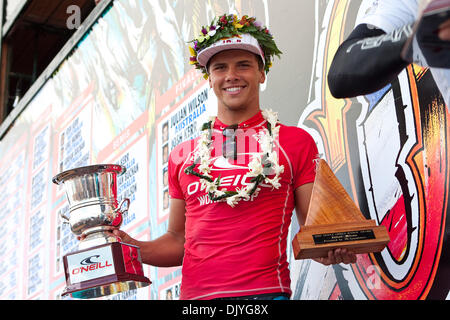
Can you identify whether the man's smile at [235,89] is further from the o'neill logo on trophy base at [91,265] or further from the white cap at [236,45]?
the o'neill logo on trophy base at [91,265]

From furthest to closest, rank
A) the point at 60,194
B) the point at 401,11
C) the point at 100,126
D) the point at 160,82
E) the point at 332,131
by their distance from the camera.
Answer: the point at 60,194 → the point at 100,126 → the point at 160,82 → the point at 332,131 → the point at 401,11

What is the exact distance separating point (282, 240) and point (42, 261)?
3.43m

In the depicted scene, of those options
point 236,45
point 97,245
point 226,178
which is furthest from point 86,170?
point 236,45

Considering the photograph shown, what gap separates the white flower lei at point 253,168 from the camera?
204cm

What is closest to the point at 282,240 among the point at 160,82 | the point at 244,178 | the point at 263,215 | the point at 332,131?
the point at 263,215

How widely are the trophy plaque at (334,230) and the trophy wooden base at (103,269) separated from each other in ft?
1.91

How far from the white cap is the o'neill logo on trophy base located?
2.45 feet

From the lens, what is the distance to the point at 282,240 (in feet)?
6.64

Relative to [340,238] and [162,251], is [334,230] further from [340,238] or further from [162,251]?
[162,251]

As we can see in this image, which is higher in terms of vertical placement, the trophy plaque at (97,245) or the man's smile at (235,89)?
the man's smile at (235,89)

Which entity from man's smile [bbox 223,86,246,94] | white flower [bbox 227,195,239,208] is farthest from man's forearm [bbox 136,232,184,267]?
man's smile [bbox 223,86,246,94]

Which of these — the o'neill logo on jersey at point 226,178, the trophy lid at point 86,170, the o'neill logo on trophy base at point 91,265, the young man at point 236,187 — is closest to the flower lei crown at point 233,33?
the young man at point 236,187

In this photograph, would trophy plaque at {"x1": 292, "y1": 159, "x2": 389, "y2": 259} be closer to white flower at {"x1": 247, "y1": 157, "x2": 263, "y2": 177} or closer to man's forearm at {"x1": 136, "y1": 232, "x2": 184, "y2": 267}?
white flower at {"x1": 247, "y1": 157, "x2": 263, "y2": 177}
